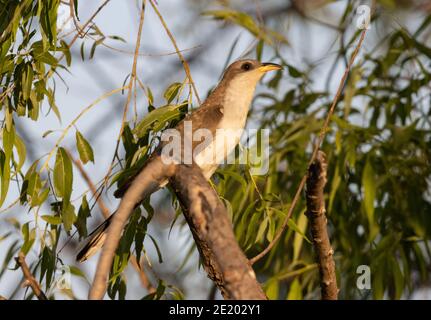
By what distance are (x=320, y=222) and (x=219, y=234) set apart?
693 mm

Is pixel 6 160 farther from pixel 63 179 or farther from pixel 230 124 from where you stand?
pixel 230 124

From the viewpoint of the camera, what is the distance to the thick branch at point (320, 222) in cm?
262

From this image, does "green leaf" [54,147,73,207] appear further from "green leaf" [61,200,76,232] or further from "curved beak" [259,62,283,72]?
"curved beak" [259,62,283,72]

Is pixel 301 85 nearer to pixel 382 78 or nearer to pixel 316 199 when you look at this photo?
pixel 382 78

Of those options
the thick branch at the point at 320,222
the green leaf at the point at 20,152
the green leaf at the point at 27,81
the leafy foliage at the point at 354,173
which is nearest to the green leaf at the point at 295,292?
the leafy foliage at the point at 354,173

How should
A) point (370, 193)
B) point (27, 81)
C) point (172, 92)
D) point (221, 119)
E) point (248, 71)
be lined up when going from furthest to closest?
point (370, 193), point (248, 71), point (221, 119), point (172, 92), point (27, 81)

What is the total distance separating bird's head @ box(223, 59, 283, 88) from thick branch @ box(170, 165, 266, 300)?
1.62 metres

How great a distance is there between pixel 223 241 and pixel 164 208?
3.41 metres

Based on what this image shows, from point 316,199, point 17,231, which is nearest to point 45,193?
point 17,231

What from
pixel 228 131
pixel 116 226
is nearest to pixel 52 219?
pixel 228 131

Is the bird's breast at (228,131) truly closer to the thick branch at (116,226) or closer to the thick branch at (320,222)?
the thick branch at (320,222)

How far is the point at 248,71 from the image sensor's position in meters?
4.12

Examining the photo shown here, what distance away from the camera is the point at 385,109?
505 cm

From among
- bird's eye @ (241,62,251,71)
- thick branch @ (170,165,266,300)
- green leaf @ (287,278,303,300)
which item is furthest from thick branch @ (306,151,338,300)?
green leaf @ (287,278,303,300)
